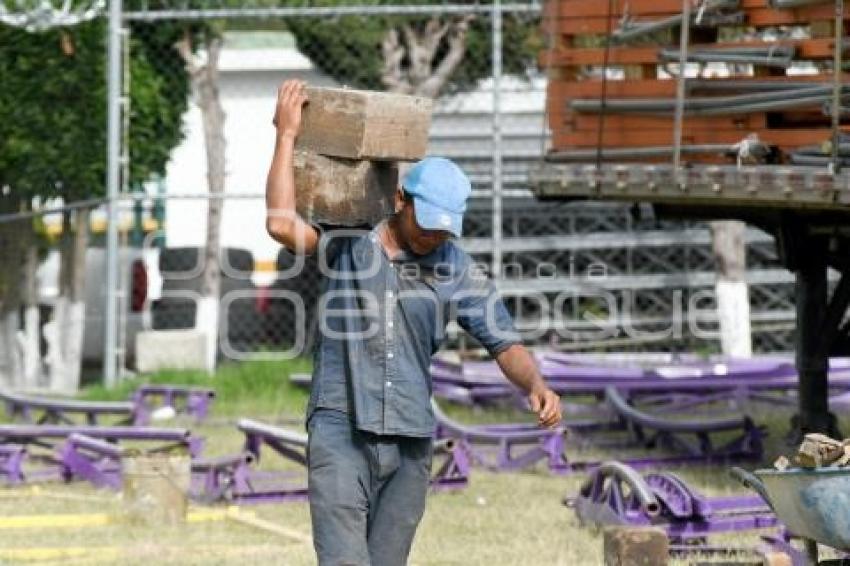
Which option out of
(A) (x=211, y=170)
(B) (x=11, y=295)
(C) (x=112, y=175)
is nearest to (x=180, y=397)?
(C) (x=112, y=175)

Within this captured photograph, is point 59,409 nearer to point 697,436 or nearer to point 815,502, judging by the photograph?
point 697,436

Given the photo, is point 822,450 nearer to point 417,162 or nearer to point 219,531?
point 417,162

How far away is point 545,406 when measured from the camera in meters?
7.20

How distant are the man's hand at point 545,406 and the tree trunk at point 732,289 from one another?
11.8 meters

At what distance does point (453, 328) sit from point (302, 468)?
5.36 meters

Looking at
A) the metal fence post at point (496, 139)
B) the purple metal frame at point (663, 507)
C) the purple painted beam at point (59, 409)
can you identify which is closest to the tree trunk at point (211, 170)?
the metal fence post at point (496, 139)

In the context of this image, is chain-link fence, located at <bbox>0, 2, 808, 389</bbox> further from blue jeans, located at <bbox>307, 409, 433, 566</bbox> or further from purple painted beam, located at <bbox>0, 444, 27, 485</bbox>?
blue jeans, located at <bbox>307, 409, 433, 566</bbox>

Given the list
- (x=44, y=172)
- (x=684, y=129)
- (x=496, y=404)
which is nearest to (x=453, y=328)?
(x=496, y=404)

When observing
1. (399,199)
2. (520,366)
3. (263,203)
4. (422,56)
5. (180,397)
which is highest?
(422,56)

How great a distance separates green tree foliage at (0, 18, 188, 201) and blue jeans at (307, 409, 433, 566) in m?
11.8

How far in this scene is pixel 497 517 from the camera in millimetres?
11727

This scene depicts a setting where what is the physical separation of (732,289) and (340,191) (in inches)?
471

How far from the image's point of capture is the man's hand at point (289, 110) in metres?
7.14

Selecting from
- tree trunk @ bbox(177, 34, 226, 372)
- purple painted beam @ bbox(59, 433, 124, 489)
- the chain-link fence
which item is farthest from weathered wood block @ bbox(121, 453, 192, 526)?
tree trunk @ bbox(177, 34, 226, 372)
